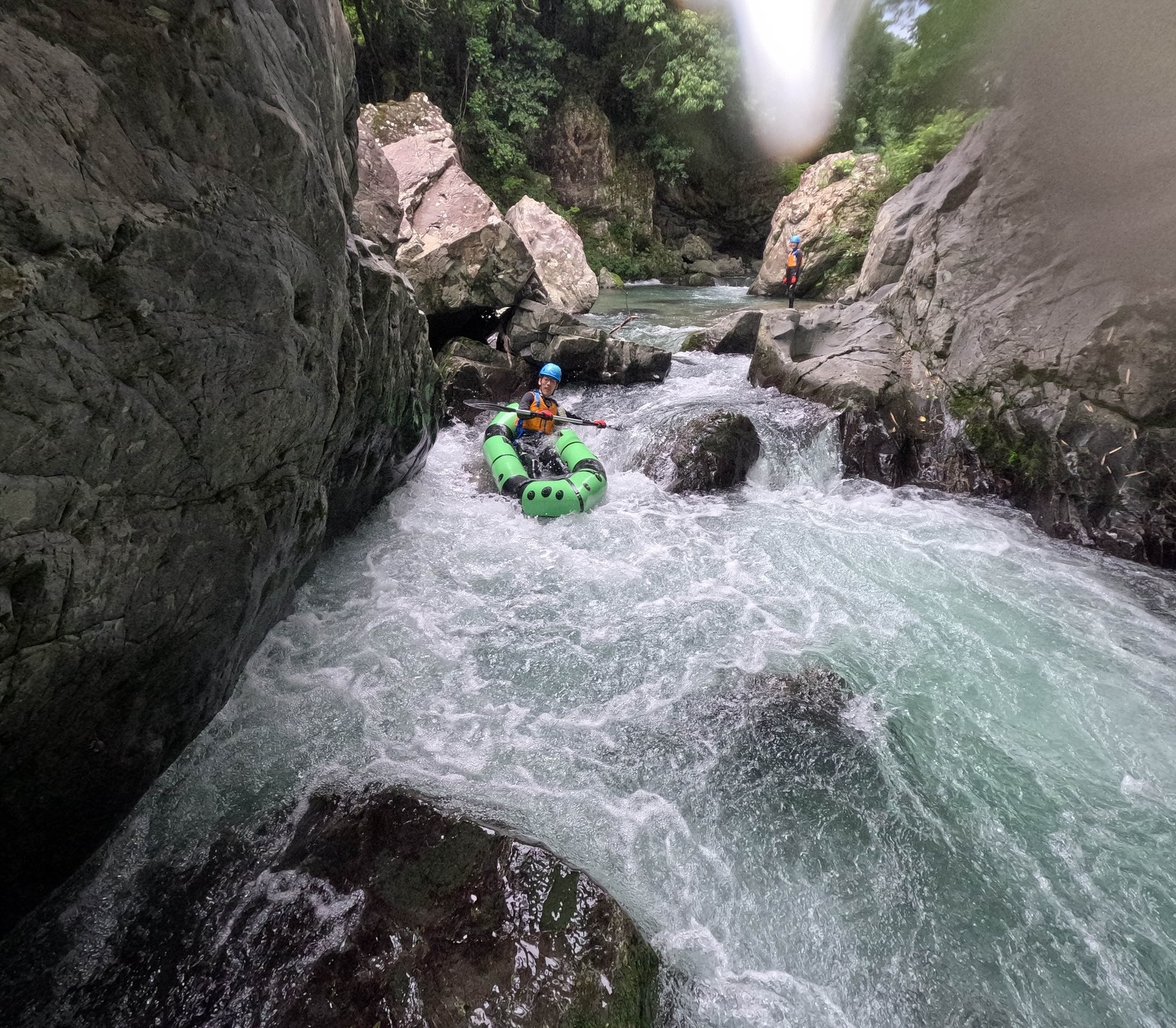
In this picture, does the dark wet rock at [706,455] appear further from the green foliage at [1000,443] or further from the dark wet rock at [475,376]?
the dark wet rock at [475,376]

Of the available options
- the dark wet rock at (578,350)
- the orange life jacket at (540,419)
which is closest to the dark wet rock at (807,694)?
the orange life jacket at (540,419)

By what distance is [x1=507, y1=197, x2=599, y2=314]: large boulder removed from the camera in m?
13.0

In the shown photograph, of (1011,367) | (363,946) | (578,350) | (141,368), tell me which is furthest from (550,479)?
(1011,367)

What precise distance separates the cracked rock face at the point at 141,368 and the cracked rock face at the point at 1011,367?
580 cm

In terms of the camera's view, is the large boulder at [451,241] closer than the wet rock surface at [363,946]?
No

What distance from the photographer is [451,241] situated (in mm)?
8211

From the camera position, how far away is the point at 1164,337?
4582 millimetres

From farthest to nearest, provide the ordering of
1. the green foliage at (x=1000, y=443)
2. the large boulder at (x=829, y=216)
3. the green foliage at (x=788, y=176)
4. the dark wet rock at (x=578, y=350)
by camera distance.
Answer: the green foliage at (x=788, y=176) < the large boulder at (x=829, y=216) < the dark wet rock at (x=578, y=350) < the green foliage at (x=1000, y=443)

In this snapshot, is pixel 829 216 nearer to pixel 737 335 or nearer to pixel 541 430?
pixel 737 335

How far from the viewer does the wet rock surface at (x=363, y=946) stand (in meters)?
1.86

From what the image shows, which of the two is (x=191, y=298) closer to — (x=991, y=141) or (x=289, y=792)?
(x=289, y=792)

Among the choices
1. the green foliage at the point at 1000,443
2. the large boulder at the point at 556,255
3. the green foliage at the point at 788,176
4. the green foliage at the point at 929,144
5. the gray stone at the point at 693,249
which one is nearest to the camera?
the green foliage at the point at 1000,443

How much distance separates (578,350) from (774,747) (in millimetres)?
7055

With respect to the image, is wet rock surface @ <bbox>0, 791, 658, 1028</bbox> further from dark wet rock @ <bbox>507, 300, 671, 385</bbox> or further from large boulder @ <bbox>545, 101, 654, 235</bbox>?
large boulder @ <bbox>545, 101, 654, 235</bbox>
